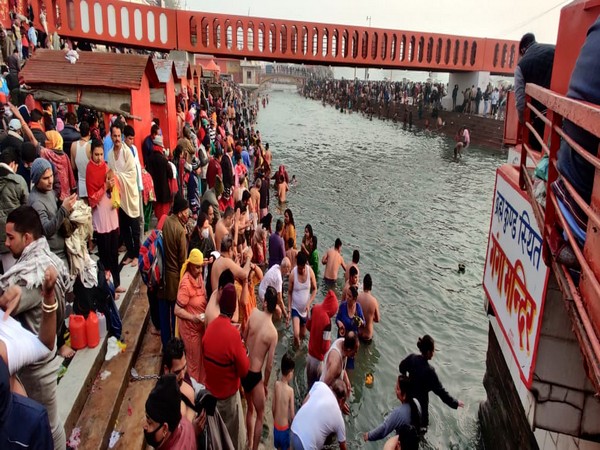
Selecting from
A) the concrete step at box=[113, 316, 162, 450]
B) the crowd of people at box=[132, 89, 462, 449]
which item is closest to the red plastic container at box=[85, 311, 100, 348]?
the concrete step at box=[113, 316, 162, 450]

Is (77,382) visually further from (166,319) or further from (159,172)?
(159,172)

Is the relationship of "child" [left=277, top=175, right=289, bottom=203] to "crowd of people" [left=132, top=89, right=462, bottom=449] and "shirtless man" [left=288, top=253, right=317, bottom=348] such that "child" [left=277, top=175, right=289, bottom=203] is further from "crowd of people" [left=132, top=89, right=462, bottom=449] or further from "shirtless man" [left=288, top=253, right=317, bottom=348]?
"shirtless man" [left=288, top=253, right=317, bottom=348]

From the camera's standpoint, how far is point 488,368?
6113mm

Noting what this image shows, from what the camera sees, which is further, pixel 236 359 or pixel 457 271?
pixel 457 271

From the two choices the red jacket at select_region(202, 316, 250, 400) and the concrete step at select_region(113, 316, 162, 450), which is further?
the concrete step at select_region(113, 316, 162, 450)

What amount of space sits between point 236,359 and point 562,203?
2615 mm

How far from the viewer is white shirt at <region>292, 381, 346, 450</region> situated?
4.08 meters

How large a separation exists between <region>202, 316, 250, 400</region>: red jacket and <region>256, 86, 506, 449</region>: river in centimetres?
246

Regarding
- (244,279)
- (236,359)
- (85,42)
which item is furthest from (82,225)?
(85,42)

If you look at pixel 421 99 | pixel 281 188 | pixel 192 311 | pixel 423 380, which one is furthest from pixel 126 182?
pixel 421 99

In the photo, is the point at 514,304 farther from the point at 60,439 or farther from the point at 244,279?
the point at 60,439

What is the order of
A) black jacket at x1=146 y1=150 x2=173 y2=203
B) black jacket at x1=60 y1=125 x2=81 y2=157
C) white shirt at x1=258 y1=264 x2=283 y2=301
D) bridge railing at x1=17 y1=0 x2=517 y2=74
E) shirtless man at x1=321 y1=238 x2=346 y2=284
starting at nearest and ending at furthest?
white shirt at x1=258 y1=264 x2=283 y2=301, black jacket at x1=60 y1=125 x2=81 y2=157, black jacket at x1=146 y1=150 x2=173 y2=203, shirtless man at x1=321 y1=238 x2=346 y2=284, bridge railing at x1=17 y1=0 x2=517 y2=74

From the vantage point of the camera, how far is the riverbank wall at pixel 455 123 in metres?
30.5

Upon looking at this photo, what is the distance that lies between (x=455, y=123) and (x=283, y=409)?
3574cm
